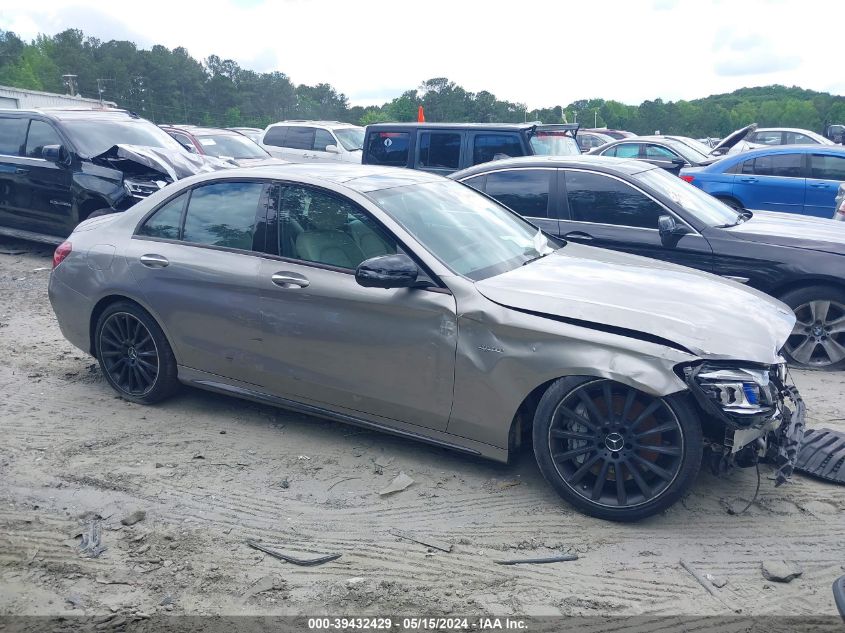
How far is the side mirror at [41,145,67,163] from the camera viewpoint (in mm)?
10180

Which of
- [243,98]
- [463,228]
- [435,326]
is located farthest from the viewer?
[243,98]

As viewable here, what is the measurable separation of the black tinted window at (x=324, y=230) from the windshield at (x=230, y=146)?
1258cm

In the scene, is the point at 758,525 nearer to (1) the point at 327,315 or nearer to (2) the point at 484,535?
(2) the point at 484,535

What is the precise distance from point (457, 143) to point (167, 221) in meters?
6.98

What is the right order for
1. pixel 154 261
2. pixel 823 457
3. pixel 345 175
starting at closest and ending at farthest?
pixel 823 457 → pixel 345 175 → pixel 154 261

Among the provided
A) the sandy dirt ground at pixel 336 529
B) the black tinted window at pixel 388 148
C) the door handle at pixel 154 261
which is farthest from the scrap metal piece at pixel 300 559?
the black tinted window at pixel 388 148

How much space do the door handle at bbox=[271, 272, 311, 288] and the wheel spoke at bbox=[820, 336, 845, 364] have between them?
4226 mm

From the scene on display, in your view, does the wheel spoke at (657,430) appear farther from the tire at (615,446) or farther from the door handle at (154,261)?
the door handle at (154,261)

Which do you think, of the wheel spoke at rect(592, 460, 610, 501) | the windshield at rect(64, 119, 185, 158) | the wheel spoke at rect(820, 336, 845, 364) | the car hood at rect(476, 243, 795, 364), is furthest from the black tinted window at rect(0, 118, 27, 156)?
the wheel spoke at rect(820, 336, 845, 364)

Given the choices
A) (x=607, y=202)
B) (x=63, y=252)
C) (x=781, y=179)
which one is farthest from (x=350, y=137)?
(x=63, y=252)

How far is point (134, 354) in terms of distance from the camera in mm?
5617

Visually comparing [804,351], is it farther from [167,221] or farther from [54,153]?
[54,153]

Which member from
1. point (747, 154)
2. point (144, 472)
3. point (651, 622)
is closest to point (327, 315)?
point (144, 472)

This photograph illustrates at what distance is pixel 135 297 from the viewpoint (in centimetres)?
546
